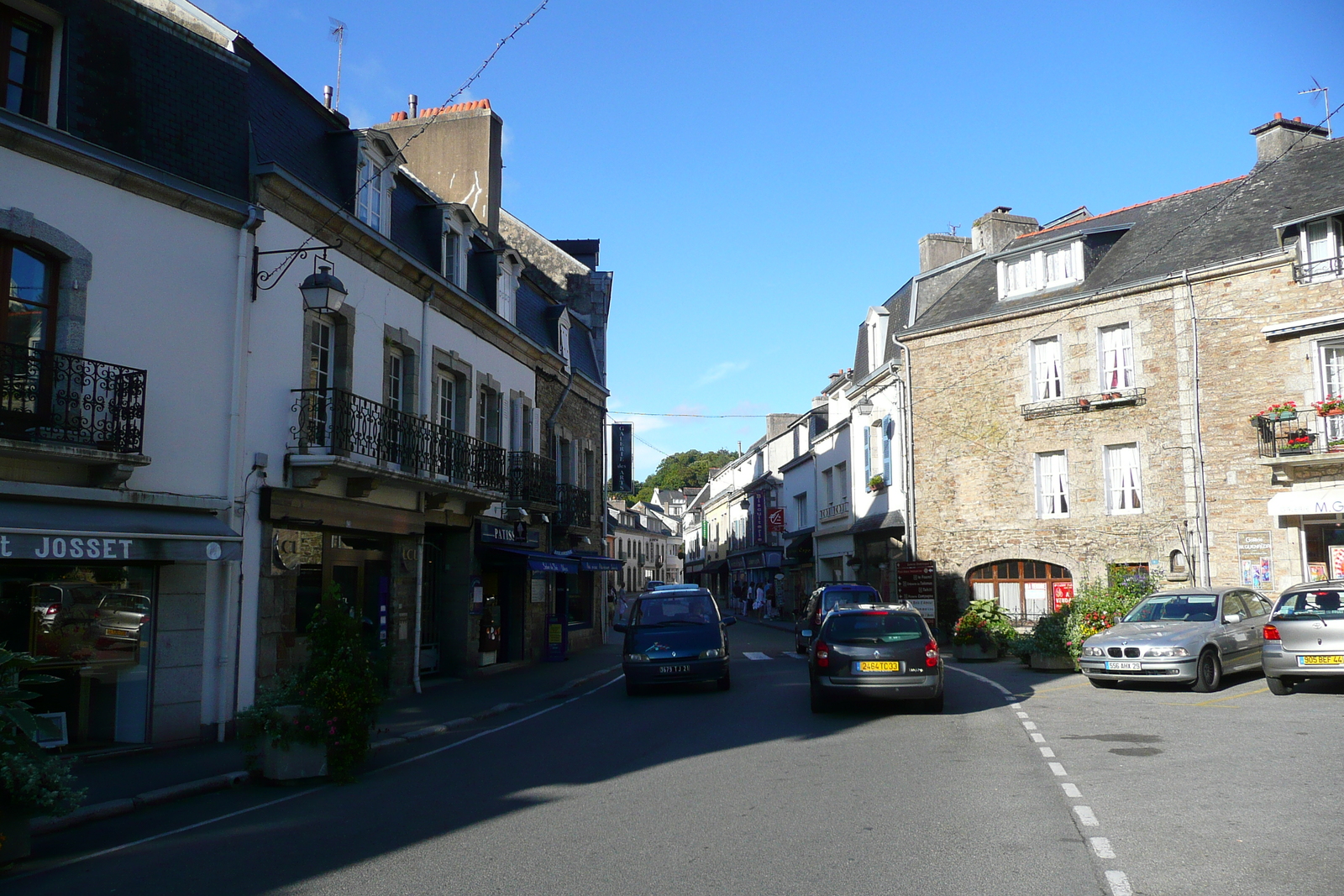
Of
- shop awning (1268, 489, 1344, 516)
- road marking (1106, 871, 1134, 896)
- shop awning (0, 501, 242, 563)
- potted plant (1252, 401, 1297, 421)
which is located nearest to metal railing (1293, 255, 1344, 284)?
potted plant (1252, 401, 1297, 421)

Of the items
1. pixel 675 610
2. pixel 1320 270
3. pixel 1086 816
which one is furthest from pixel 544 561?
pixel 1320 270

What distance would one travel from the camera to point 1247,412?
22.6 meters

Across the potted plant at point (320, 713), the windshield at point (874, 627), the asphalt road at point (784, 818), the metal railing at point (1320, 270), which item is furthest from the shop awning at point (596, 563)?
the metal railing at point (1320, 270)

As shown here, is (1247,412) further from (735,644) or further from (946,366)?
(735,644)

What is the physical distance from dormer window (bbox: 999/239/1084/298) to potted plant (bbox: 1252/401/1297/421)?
231 inches

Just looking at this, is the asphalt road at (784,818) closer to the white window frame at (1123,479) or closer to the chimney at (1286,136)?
the white window frame at (1123,479)

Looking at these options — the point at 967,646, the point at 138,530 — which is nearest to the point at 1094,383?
the point at 967,646

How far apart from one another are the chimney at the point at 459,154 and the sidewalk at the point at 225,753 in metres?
10.3

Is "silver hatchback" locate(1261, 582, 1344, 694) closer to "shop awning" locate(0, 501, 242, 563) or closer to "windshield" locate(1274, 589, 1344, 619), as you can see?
"windshield" locate(1274, 589, 1344, 619)

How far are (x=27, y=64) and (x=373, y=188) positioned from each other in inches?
243

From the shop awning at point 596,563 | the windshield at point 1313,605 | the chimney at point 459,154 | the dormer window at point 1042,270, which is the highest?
the chimney at point 459,154

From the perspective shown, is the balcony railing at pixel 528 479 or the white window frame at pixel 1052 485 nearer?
the balcony railing at pixel 528 479

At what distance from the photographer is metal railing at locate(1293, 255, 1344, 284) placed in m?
21.3

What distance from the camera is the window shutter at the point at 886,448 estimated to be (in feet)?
98.4
